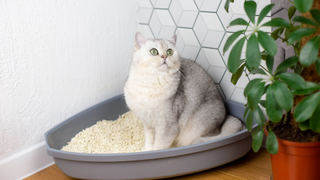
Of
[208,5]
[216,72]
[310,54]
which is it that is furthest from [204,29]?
[310,54]

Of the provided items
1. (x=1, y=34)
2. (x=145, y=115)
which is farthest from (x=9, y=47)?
(x=145, y=115)

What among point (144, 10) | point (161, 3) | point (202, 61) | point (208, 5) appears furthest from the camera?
point (144, 10)

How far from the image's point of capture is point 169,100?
1.48m

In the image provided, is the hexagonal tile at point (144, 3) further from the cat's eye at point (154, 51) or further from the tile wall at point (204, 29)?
the cat's eye at point (154, 51)

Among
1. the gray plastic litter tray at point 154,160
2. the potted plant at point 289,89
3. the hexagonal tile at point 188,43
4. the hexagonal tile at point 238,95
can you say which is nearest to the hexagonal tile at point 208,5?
the hexagonal tile at point 188,43

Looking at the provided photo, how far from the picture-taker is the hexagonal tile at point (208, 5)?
67.6 inches

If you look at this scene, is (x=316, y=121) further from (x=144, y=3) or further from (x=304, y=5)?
(x=144, y=3)

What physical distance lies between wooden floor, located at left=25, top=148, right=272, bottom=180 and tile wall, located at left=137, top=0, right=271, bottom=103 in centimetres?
39

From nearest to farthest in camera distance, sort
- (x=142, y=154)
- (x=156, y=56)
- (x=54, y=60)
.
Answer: (x=142, y=154), (x=156, y=56), (x=54, y=60)

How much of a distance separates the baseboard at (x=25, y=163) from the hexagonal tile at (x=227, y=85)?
1.17 metres

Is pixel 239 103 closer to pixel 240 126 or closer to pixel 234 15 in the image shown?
pixel 240 126

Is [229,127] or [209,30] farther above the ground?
[209,30]

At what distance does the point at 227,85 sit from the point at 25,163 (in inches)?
50.8

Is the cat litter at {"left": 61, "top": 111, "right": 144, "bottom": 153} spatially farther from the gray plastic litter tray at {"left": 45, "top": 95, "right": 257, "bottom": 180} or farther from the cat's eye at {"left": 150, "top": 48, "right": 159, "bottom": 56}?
the cat's eye at {"left": 150, "top": 48, "right": 159, "bottom": 56}
